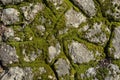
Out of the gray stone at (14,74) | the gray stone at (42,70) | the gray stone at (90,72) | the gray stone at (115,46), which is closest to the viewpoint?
the gray stone at (14,74)

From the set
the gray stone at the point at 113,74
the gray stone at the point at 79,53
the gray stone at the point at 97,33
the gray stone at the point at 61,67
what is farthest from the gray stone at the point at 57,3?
the gray stone at the point at 113,74

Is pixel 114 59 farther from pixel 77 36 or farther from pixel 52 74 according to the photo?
pixel 52 74

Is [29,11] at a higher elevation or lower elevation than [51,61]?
higher

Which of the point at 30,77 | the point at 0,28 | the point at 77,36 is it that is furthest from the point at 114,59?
the point at 0,28

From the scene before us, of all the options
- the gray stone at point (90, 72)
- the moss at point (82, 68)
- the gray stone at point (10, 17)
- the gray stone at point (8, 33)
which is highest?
the gray stone at point (10, 17)

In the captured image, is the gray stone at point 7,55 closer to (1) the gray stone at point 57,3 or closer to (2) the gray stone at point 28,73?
(2) the gray stone at point 28,73

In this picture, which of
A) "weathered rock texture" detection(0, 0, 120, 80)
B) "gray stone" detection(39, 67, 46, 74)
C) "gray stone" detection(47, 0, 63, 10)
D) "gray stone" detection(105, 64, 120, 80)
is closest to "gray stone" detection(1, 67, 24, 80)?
"weathered rock texture" detection(0, 0, 120, 80)
